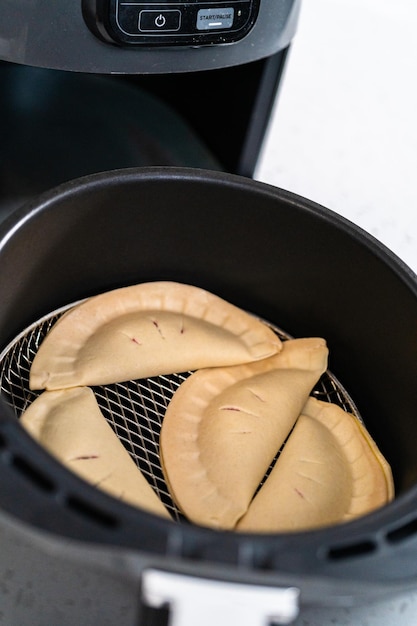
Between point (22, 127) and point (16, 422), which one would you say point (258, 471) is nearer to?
point (16, 422)

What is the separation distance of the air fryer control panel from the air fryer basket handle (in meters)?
0.44

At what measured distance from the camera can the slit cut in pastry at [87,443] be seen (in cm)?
60

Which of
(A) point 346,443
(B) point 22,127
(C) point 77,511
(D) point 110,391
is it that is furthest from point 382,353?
(B) point 22,127

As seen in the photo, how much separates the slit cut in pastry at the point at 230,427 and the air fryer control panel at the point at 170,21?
0.28 metres

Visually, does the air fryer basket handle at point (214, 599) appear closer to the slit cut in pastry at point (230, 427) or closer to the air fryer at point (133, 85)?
the slit cut in pastry at point (230, 427)

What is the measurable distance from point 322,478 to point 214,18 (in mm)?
395

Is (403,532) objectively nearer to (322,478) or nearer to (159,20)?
(322,478)

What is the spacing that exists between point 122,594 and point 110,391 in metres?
0.26

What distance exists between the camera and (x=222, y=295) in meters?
0.78

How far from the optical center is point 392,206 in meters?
1.05

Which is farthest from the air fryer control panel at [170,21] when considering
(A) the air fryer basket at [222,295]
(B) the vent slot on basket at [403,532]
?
(B) the vent slot on basket at [403,532]

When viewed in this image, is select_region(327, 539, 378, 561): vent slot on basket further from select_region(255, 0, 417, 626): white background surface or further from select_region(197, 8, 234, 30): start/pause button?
select_region(255, 0, 417, 626): white background surface

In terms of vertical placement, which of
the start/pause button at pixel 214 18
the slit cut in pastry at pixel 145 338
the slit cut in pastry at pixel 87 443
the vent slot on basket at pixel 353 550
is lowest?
the slit cut in pastry at pixel 87 443

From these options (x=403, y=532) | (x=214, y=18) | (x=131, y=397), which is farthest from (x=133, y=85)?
(x=403, y=532)
